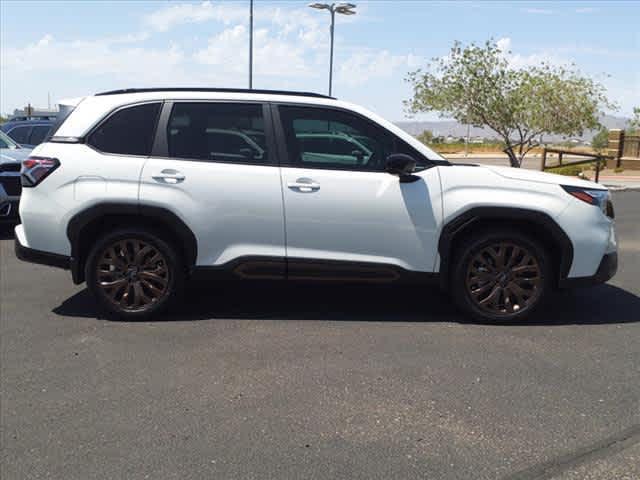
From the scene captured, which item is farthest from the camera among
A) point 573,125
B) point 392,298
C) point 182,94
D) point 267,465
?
point 573,125

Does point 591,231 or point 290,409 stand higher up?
point 591,231

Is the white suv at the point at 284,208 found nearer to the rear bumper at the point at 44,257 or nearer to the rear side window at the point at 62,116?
the rear bumper at the point at 44,257

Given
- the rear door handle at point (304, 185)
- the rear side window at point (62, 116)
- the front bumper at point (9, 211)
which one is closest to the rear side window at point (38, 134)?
the front bumper at point (9, 211)

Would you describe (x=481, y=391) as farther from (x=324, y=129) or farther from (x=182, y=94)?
(x=182, y=94)

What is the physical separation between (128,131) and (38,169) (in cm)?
77

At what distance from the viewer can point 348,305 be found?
18.9 ft

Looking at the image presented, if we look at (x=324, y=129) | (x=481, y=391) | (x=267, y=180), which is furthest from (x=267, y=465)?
(x=324, y=129)

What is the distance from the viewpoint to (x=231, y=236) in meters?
5.08

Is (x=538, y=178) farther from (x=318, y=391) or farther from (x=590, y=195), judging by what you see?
(x=318, y=391)

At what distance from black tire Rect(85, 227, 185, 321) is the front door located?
0.98 m

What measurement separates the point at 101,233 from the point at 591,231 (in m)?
3.91

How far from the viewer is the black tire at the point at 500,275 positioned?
5.08 metres

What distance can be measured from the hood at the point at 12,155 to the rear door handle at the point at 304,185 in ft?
19.4

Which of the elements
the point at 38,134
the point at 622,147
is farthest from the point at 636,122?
the point at 38,134
